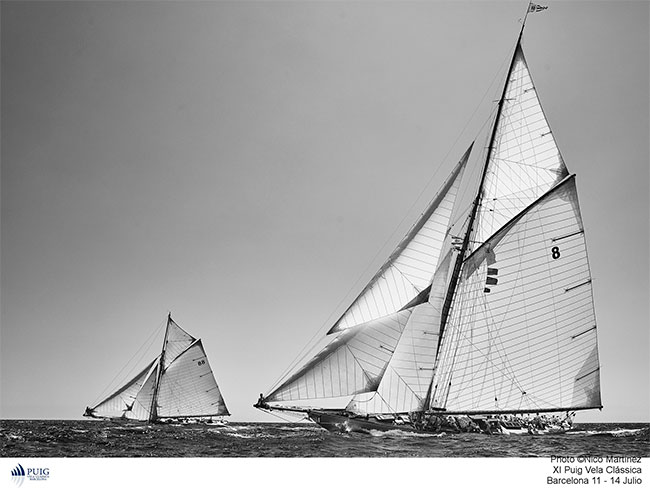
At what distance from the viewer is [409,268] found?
23141mm

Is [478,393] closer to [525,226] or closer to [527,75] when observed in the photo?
[525,226]

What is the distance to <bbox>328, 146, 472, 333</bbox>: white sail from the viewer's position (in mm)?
23078

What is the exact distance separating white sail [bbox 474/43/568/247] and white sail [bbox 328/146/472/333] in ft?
4.03

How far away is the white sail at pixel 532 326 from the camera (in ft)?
73.9

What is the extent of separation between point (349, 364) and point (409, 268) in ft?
11.3

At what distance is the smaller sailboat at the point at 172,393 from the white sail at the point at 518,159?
20.0 m
